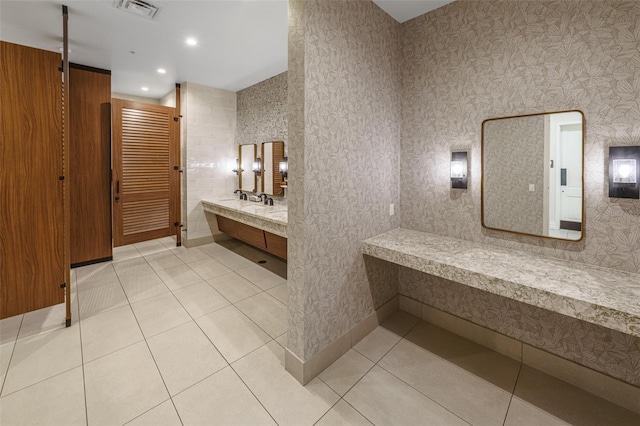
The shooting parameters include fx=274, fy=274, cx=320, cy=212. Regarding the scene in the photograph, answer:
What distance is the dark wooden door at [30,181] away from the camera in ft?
7.55

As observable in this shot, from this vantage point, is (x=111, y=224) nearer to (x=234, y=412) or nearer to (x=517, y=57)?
(x=234, y=412)

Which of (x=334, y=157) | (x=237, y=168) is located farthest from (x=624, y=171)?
(x=237, y=168)

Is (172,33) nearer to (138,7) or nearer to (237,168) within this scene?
(138,7)

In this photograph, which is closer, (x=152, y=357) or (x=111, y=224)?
(x=152, y=357)

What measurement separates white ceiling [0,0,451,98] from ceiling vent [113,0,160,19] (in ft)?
0.20

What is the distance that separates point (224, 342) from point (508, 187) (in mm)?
2574

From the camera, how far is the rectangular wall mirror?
5.91 feet

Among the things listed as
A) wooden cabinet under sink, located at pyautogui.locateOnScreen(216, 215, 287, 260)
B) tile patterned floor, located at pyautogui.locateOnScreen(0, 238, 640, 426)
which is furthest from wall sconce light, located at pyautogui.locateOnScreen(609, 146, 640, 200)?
wooden cabinet under sink, located at pyautogui.locateOnScreen(216, 215, 287, 260)

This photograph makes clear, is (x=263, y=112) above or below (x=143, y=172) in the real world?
above

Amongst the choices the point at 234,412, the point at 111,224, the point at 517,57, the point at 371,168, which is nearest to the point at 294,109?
the point at 371,168

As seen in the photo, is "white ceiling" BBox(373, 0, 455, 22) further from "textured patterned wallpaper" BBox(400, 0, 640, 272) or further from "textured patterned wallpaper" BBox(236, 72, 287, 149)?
"textured patterned wallpaper" BBox(236, 72, 287, 149)

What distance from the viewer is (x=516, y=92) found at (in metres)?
2.00

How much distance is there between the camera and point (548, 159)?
1890 millimetres

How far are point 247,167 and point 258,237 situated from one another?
162 cm
